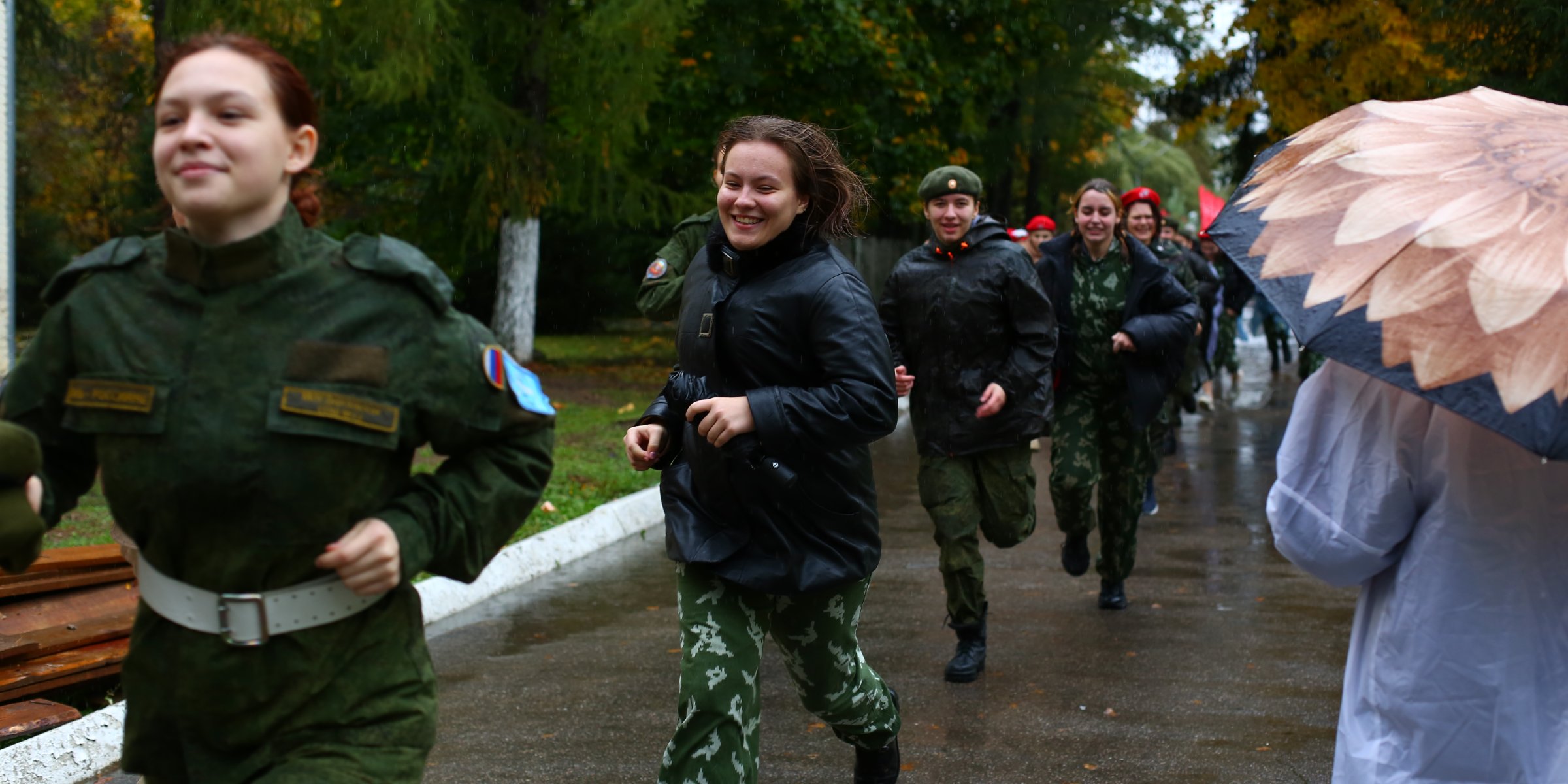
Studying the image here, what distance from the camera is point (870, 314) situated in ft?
13.1

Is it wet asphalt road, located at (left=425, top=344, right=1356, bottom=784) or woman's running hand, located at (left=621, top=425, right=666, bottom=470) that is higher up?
woman's running hand, located at (left=621, top=425, right=666, bottom=470)

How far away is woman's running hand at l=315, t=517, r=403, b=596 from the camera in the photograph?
250 centimetres

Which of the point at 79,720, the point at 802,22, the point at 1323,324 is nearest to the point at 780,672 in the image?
the point at 79,720

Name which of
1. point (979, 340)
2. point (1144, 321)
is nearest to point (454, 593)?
point (979, 340)

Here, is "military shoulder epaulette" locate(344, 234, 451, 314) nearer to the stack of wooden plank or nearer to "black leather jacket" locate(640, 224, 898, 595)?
"black leather jacket" locate(640, 224, 898, 595)

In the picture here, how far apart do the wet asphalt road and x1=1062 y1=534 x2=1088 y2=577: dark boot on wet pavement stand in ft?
0.56

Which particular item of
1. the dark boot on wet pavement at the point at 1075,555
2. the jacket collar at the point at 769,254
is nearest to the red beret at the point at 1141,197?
the dark boot on wet pavement at the point at 1075,555

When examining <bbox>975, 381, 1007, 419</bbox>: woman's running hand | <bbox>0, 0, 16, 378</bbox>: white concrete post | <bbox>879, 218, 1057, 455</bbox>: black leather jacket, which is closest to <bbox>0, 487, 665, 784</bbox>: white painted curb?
<bbox>879, 218, 1057, 455</bbox>: black leather jacket

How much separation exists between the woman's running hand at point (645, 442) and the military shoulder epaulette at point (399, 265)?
1476 mm

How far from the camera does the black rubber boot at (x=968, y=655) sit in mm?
6320

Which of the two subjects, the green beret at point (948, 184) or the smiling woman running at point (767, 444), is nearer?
the smiling woman running at point (767, 444)

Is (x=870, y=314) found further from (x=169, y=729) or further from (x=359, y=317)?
(x=169, y=729)

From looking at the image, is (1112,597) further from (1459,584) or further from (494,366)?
(494,366)

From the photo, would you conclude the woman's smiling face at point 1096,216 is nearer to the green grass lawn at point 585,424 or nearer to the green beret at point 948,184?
the green beret at point 948,184
